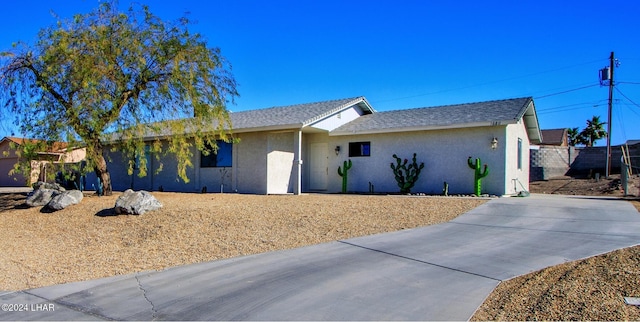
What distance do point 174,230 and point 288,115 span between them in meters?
9.91

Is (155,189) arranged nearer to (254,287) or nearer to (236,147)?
(236,147)

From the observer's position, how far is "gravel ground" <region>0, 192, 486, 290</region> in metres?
7.20

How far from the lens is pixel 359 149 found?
17812 mm

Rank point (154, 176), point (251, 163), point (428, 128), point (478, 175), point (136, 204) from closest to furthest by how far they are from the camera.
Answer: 1. point (136, 204)
2. point (478, 175)
3. point (428, 128)
4. point (251, 163)
5. point (154, 176)

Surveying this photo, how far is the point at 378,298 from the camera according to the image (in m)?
4.85

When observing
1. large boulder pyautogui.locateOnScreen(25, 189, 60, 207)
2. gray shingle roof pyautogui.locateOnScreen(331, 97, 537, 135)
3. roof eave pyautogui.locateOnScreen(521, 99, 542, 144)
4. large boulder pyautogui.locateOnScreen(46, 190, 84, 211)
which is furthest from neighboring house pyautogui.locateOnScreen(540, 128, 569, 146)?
large boulder pyautogui.locateOnScreen(25, 189, 60, 207)

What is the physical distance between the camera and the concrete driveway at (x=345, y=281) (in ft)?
15.2

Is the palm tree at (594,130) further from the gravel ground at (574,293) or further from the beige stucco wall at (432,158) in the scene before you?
the gravel ground at (574,293)

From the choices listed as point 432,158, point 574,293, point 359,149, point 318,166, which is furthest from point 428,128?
point 574,293

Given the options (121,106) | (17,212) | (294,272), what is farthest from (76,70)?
(294,272)

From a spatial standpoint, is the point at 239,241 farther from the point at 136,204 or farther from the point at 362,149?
the point at 362,149

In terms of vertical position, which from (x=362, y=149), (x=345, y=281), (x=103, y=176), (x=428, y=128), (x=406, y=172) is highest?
(x=428, y=128)

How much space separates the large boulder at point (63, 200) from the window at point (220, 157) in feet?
19.8

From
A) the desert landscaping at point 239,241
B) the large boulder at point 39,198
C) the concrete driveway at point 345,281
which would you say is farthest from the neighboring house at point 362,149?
the concrete driveway at point 345,281
